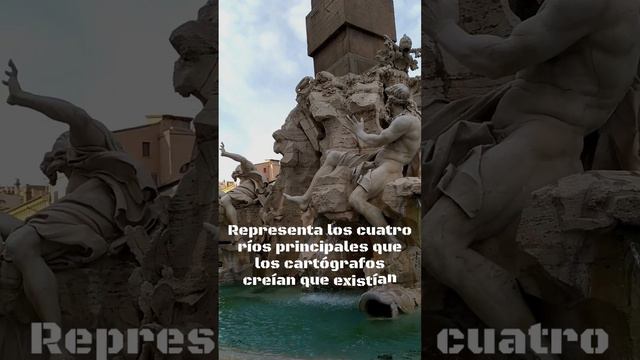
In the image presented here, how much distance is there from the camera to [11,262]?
8.84 ft

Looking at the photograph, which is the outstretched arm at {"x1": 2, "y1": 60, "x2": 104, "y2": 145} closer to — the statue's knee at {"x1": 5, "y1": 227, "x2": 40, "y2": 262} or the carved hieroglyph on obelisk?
the statue's knee at {"x1": 5, "y1": 227, "x2": 40, "y2": 262}

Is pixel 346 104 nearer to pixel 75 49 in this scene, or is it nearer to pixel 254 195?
pixel 254 195

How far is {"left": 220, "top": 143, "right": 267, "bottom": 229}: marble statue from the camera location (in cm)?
650

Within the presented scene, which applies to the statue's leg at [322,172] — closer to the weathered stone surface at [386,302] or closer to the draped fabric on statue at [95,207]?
the weathered stone surface at [386,302]

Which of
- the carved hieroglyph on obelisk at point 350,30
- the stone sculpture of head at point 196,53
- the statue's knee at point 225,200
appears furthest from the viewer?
the statue's knee at point 225,200

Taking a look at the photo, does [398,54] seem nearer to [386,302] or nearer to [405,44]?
[405,44]

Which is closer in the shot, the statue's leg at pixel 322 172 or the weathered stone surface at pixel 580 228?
the weathered stone surface at pixel 580 228

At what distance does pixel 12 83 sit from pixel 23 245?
955 millimetres

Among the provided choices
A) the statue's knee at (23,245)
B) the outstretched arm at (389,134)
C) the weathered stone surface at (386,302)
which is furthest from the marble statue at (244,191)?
the statue's knee at (23,245)

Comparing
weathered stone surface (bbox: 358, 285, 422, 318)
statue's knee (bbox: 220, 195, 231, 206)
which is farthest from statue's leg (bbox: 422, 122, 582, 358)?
statue's knee (bbox: 220, 195, 231, 206)

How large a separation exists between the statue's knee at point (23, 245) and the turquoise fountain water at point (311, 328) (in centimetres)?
145

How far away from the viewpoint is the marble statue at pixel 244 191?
6497 millimetres

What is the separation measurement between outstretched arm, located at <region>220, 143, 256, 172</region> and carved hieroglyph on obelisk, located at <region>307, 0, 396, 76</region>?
154 centimetres

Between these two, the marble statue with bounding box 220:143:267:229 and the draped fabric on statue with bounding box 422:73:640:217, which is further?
the marble statue with bounding box 220:143:267:229
